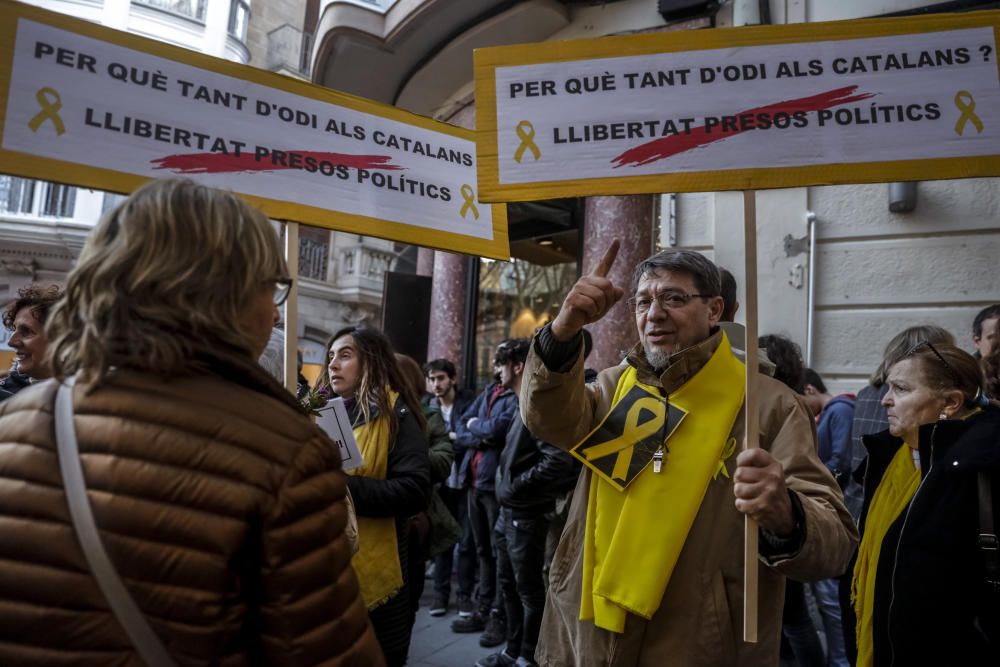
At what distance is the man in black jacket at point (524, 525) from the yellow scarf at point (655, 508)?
1834 mm

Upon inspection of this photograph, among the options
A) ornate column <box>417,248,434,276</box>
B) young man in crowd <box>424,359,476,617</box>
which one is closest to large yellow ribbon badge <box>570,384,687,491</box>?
young man in crowd <box>424,359,476,617</box>

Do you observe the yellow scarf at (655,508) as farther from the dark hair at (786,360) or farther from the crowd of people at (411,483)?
the dark hair at (786,360)

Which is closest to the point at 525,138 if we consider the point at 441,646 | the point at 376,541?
the point at 376,541

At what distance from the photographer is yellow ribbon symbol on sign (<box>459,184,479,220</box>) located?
9.41 feet

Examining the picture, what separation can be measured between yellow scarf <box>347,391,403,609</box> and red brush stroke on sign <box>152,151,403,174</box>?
3.66 feet

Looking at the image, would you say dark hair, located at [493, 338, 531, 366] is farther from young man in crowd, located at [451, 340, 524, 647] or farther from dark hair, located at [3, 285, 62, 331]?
dark hair, located at [3, 285, 62, 331]

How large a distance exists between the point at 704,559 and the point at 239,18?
24.0 m

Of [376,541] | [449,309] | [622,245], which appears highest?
[622,245]

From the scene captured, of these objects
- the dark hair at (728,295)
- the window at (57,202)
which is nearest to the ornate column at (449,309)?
the dark hair at (728,295)

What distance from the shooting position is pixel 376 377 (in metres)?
3.24

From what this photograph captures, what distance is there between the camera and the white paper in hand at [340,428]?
106 inches

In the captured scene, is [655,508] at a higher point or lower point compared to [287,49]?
lower

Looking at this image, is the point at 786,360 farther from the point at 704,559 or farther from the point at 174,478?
the point at 174,478

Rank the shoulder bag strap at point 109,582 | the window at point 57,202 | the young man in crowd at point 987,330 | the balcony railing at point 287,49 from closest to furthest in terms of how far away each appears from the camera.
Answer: the shoulder bag strap at point 109,582, the young man in crowd at point 987,330, the window at point 57,202, the balcony railing at point 287,49
